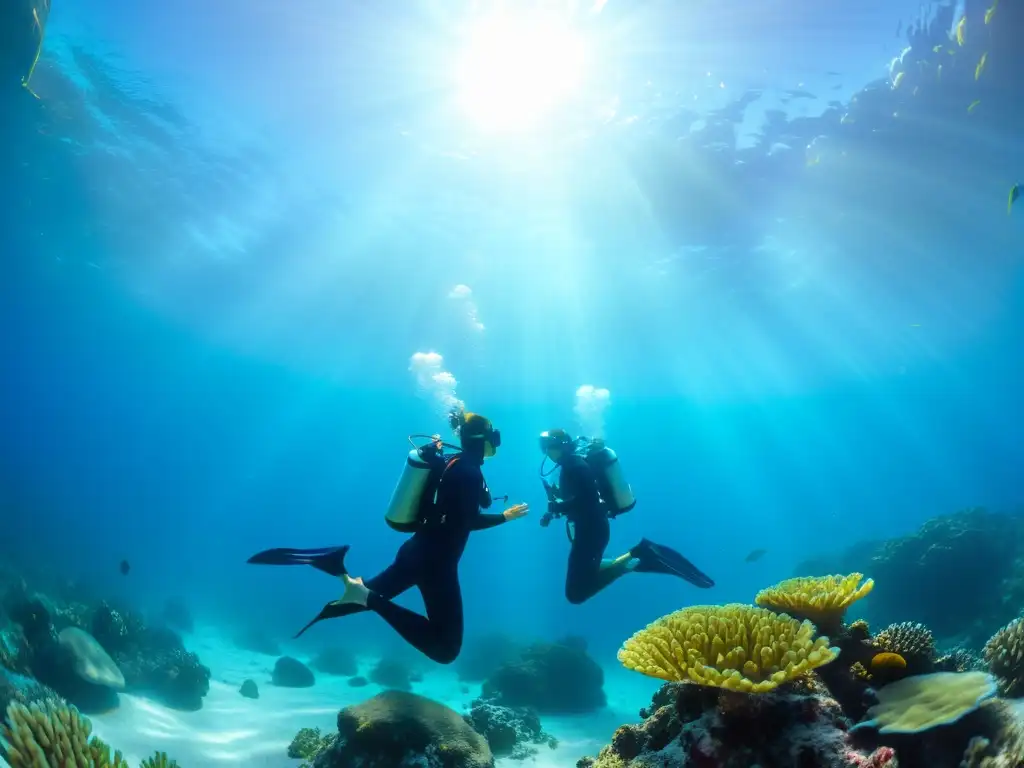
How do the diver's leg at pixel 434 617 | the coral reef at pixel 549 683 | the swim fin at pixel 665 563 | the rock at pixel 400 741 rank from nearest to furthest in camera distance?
the rock at pixel 400 741 → the diver's leg at pixel 434 617 → the swim fin at pixel 665 563 → the coral reef at pixel 549 683

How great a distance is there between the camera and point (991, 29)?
50.9 ft

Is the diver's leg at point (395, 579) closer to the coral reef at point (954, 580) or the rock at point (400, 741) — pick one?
the rock at point (400, 741)

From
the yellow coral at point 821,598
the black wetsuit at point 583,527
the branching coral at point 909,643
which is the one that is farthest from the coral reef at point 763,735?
the black wetsuit at point 583,527

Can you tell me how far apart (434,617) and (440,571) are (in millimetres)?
491

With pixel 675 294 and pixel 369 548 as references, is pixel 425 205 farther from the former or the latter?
pixel 369 548

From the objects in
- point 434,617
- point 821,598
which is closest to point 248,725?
point 434,617

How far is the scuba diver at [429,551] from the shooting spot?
221 inches

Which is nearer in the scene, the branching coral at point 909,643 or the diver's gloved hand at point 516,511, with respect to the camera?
the branching coral at point 909,643

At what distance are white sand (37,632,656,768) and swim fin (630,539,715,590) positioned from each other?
4.06 metres

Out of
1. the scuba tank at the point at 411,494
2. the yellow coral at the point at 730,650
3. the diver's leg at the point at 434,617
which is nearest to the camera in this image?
the yellow coral at the point at 730,650

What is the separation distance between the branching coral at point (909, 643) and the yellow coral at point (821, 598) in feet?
0.93

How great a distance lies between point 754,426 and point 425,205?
2316 inches

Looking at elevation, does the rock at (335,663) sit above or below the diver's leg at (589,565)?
above

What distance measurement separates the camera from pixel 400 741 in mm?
5355
